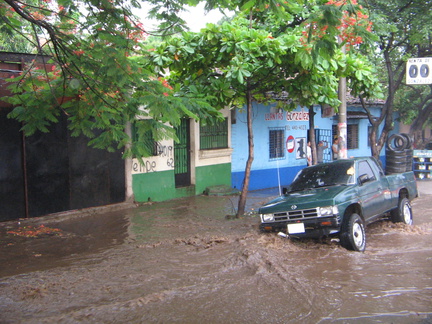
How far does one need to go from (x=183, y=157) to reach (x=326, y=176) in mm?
6234

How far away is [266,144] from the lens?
16672mm

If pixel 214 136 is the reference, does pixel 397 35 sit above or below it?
above

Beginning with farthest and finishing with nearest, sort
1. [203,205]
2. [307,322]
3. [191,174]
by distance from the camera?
[191,174], [203,205], [307,322]

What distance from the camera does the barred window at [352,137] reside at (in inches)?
826

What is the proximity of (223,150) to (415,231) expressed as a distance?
7.00 metres

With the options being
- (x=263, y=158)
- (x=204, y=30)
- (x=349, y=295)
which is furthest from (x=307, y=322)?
(x=263, y=158)

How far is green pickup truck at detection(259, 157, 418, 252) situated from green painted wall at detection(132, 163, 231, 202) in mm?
5142

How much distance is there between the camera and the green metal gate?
1374 cm

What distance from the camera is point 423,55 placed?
1770 cm

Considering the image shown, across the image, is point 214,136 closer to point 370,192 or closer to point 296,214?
point 370,192

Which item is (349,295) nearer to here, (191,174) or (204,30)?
(204,30)

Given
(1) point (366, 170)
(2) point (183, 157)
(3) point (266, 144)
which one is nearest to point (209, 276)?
(1) point (366, 170)

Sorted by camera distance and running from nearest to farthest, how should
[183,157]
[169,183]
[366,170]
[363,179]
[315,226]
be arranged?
[315,226] < [363,179] < [366,170] < [169,183] < [183,157]

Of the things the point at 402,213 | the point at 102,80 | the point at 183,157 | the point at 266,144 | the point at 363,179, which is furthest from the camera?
the point at 266,144
